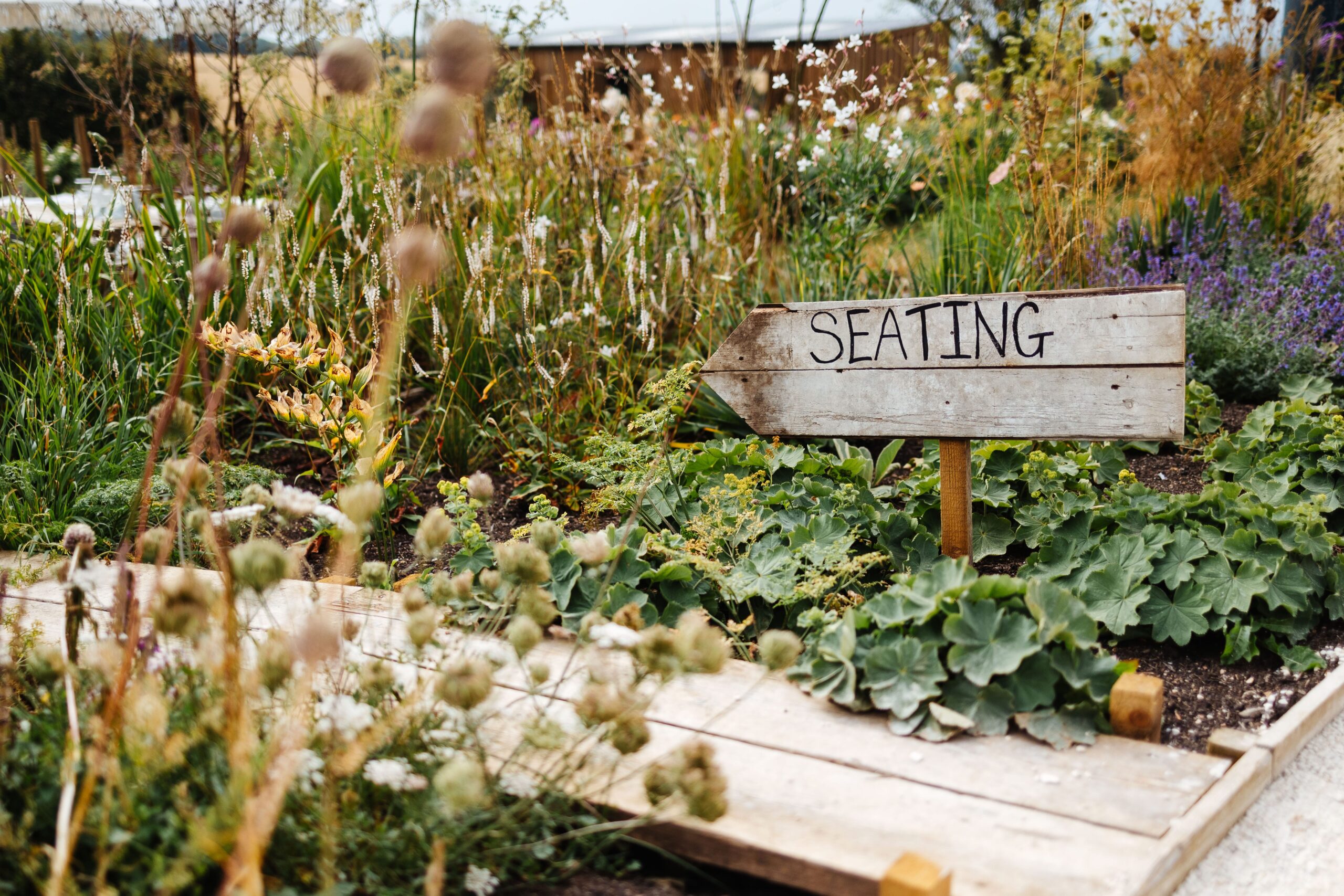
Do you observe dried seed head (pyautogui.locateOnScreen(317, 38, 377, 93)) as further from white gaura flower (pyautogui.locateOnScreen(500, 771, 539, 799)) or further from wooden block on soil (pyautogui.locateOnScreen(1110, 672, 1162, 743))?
wooden block on soil (pyautogui.locateOnScreen(1110, 672, 1162, 743))

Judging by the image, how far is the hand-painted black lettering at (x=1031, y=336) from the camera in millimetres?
2020

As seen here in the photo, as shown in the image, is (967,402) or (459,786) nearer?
(459,786)

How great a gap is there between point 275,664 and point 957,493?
1.60 m

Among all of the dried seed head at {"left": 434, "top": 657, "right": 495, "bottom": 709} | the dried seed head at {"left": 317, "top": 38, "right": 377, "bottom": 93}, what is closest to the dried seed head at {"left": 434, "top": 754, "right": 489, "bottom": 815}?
the dried seed head at {"left": 434, "top": 657, "right": 495, "bottom": 709}

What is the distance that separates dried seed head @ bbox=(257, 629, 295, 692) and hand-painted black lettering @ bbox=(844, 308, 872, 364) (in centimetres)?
147

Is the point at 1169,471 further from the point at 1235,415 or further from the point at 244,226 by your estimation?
the point at 244,226

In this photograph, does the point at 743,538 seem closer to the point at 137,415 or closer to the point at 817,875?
the point at 817,875

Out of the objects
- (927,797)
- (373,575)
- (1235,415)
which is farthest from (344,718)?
(1235,415)

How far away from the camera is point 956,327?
6.93 feet

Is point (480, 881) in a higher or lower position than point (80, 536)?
lower

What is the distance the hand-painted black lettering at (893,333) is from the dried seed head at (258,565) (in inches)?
56.9

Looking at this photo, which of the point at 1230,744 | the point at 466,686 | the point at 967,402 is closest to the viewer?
the point at 466,686

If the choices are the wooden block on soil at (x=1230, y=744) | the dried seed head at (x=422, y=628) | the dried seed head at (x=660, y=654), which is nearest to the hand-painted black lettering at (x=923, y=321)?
the wooden block on soil at (x=1230, y=744)

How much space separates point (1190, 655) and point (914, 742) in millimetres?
873
